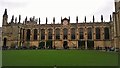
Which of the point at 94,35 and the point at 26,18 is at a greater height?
the point at 26,18

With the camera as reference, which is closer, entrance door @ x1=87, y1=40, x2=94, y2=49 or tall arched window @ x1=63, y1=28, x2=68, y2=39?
entrance door @ x1=87, y1=40, x2=94, y2=49

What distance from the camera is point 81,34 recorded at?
238ft

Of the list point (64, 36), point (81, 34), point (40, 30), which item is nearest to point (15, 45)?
point (40, 30)

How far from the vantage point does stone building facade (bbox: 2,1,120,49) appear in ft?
232

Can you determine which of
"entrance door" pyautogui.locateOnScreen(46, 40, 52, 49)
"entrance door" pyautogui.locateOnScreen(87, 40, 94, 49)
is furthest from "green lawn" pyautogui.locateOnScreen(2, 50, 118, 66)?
"entrance door" pyautogui.locateOnScreen(46, 40, 52, 49)

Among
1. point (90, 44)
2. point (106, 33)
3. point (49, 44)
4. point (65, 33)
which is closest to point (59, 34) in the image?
point (65, 33)

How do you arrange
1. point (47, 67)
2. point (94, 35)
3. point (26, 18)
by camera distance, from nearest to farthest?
point (47, 67) < point (94, 35) < point (26, 18)

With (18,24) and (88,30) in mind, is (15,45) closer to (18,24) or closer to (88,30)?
(18,24)

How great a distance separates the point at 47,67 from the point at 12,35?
2505 inches

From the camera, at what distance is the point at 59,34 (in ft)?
242

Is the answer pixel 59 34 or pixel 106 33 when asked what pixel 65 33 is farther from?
pixel 106 33

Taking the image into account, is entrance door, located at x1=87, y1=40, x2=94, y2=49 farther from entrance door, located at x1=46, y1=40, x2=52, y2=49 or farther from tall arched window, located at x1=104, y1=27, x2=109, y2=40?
entrance door, located at x1=46, y1=40, x2=52, y2=49

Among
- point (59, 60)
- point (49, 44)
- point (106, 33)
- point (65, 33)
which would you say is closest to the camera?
point (59, 60)

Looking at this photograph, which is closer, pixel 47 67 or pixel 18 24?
pixel 47 67
